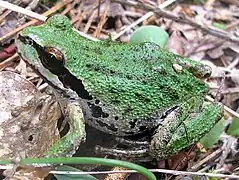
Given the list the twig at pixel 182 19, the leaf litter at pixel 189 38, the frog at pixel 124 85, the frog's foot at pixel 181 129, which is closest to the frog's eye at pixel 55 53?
the frog at pixel 124 85

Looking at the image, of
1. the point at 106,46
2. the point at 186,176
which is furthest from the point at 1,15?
the point at 186,176

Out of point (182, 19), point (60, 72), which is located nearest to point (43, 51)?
point (60, 72)

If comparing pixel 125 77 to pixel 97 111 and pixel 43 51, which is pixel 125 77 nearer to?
pixel 97 111

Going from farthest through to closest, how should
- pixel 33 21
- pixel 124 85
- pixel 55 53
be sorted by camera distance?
pixel 33 21 < pixel 124 85 < pixel 55 53

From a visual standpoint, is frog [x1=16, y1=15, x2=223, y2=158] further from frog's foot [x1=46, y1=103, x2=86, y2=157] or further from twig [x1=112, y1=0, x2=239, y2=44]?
twig [x1=112, y1=0, x2=239, y2=44]

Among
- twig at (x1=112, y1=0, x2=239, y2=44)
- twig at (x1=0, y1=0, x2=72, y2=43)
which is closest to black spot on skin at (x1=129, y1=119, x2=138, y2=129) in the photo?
twig at (x1=0, y1=0, x2=72, y2=43)
